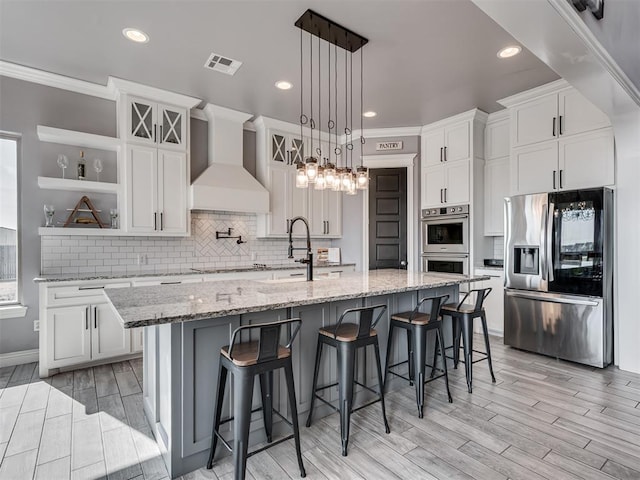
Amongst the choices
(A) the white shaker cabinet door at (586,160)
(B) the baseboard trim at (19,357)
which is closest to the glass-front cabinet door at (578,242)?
(A) the white shaker cabinet door at (586,160)

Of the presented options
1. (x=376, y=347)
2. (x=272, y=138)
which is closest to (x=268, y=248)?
(x=272, y=138)

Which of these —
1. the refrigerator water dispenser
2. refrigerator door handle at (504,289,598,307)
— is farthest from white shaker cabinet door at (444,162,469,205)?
refrigerator door handle at (504,289,598,307)

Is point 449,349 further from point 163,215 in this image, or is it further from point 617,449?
point 163,215

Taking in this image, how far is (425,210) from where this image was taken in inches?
207

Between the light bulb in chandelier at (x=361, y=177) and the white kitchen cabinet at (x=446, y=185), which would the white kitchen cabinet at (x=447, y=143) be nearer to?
the white kitchen cabinet at (x=446, y=185)

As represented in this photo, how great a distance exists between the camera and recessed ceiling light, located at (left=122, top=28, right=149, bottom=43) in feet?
9.30

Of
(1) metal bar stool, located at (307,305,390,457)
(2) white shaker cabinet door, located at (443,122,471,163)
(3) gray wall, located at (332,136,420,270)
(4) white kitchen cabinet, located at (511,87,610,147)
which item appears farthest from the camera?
(3) gray wall, located at (332,136,420,270)

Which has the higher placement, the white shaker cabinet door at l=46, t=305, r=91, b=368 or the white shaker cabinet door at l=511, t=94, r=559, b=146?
the white shaker cabinet door at l=511, t=94, r=559, b=146

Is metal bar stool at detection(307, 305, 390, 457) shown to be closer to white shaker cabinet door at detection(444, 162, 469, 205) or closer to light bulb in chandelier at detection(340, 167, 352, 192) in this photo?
light bulb in chandelier at detection(340, 167, 352, 192)

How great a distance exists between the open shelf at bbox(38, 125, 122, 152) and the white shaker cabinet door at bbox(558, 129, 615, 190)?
4871 millimetres

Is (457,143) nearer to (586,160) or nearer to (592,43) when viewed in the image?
(586,160)

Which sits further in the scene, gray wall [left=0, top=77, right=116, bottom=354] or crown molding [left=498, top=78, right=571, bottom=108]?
crown molding [left=498, top=78, right=571, bottom=108]

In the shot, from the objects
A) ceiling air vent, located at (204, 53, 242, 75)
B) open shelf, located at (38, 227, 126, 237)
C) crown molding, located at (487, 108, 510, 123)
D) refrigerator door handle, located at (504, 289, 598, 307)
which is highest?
ceiling air vent, located at (204, 53, 242, 75)

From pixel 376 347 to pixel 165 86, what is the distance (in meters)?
3.54
